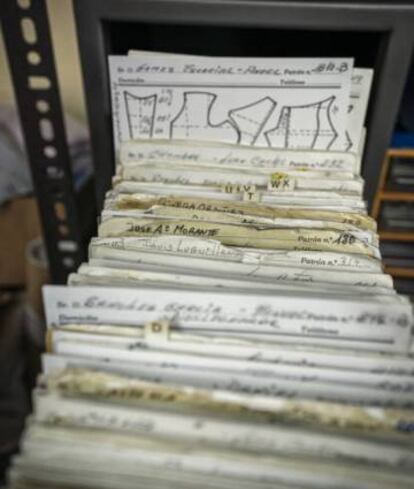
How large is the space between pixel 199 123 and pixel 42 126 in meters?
0.21

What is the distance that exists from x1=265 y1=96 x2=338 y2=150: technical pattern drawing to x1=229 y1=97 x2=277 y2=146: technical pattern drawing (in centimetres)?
1

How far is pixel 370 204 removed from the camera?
1.77 ft

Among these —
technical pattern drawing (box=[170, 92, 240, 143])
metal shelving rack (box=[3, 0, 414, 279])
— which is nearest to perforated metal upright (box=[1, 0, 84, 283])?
metal shelving rack (box=[3, 0, 414, 279])

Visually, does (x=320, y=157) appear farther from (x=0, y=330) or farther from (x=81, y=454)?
(x=0, y=330)

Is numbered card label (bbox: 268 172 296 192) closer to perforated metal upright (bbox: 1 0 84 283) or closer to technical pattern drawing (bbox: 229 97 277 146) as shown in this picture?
technical pattern drawing (bbox: 229 97 277 146)

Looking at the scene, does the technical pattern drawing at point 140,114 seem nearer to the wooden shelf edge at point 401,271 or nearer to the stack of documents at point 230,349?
the stack of documents at point 230,349

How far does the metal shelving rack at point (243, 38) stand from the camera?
0.42 metres

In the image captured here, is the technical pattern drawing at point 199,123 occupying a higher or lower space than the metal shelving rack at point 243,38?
Result: lower

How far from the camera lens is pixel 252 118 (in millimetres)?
494

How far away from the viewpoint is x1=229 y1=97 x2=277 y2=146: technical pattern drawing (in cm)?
49

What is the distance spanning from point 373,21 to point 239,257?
0.25 metres

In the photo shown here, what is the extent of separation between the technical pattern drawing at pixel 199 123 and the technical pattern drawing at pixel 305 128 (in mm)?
44

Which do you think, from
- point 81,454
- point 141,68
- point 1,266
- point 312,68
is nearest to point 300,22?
point 312,68

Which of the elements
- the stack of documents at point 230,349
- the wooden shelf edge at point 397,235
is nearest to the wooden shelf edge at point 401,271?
the wooden shelf edge at point 397,235
